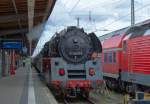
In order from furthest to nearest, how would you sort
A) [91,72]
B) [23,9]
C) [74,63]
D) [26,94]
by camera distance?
[23,9]
[26,94]
[74,63]
[91,72]

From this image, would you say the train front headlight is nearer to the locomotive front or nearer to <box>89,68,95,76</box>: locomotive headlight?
the locomotive front

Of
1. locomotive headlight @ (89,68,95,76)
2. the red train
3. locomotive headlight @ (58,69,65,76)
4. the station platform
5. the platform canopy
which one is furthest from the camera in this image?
the platform canopy

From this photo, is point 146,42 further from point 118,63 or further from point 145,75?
point 118,63

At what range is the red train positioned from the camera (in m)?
19.1

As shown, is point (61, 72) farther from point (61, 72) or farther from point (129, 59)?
point (129, 59)

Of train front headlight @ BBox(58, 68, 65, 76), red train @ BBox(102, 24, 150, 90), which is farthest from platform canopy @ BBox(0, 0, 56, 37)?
train front headlight @ BBox(58, 68, 65, 76)

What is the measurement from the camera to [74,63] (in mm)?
21438

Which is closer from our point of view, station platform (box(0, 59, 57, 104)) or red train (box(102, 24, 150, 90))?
station platform (box(0, 59, 57, 104))

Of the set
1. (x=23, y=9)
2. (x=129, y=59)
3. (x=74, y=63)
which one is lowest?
(x=74, y=63)

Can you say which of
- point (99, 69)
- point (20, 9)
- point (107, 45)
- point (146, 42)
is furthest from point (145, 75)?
point (20, 9)

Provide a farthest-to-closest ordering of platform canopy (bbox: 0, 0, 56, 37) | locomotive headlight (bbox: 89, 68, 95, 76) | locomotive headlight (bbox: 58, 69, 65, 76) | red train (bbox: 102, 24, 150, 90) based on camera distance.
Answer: platform canopy (bbox: 0, 0, 56, 37) < locomotive headlight (bbox: 89, 68, 95, 76) < locomotive headlight (bbox: 58, 69, 65, 76) < red train (bbox: 102, 24, 150, 90)

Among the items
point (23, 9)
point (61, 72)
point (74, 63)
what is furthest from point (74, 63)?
point (23, 9)

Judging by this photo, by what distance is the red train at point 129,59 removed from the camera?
19.1 m

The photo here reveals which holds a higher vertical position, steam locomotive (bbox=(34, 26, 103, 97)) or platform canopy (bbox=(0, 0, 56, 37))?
platform canopy (bbox=(0, 0, 56, 37))
